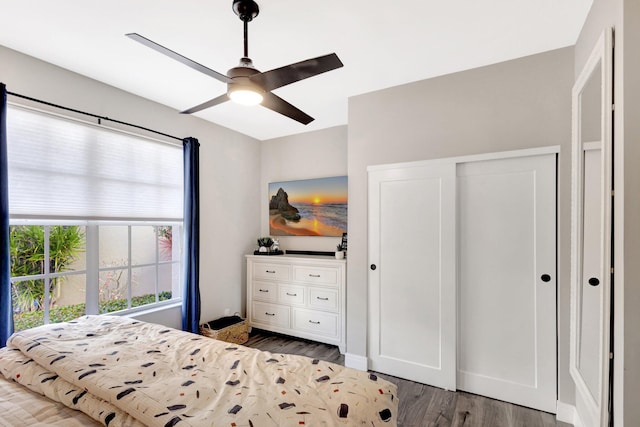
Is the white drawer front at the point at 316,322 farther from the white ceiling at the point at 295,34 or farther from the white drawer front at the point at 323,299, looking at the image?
the white ceiling at the point at 295,34

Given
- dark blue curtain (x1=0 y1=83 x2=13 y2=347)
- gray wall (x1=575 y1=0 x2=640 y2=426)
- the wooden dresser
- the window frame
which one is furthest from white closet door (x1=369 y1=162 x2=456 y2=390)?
dark blue curtain (x1=0 y1=83 x2=13 y2=347)

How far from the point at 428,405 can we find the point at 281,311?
1888mm

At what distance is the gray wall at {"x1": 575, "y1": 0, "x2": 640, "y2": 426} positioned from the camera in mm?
1186

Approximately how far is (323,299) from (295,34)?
253cm

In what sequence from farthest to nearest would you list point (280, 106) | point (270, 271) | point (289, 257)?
point (270, 271), point (289, 257), point (280, 106)

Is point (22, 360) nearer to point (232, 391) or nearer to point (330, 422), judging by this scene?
point (232, 391)

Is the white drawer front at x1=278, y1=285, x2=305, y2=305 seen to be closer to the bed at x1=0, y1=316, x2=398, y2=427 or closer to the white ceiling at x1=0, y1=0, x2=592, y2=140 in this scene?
the bed at x1=0, y1=316, x2=398, y2=427

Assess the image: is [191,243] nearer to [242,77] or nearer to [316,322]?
[316,322]

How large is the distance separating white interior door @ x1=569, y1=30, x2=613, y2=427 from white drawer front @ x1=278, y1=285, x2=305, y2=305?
7.93ft

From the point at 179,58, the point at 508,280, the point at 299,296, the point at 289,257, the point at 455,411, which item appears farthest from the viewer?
the point at 289,257

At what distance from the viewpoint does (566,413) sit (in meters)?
2.10

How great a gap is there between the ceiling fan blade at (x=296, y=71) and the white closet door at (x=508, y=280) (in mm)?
1569

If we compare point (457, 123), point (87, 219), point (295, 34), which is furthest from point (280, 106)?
point (87, 219)

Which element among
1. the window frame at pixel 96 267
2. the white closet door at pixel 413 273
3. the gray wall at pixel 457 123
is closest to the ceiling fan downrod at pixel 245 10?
the gray wall at pixel 457 123
